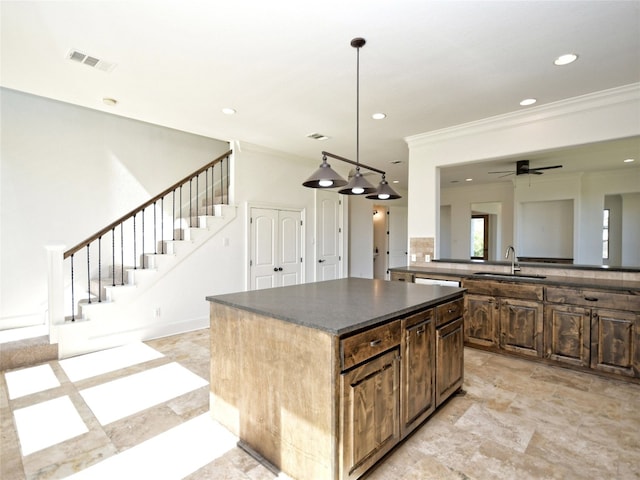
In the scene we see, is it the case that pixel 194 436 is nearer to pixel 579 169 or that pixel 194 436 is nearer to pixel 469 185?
pixel 579 169

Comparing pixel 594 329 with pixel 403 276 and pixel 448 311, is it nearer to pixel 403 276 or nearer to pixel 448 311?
pixel 448 311

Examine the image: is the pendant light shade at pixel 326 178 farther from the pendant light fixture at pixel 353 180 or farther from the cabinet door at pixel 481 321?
the cabinet door at pixel 481 321

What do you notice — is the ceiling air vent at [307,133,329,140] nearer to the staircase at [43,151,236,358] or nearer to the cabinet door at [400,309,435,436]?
the staircase at [43,151,236,358]

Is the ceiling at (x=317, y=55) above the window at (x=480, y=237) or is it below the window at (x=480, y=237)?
above

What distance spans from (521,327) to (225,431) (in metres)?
3.12

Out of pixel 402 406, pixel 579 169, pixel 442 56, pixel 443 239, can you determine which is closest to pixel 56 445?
pixel 402 406

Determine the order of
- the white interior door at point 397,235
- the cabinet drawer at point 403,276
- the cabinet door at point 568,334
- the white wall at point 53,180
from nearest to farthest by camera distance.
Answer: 1. the cabinet door at point 568,334
2. the white wall at point 53,180
3. the cabinet drawer at point 403,276
4. the white interior door at point 397,235

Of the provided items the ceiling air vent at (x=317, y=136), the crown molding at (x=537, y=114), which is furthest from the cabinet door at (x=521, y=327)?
the ceiling air vent at (x=317, y=136)

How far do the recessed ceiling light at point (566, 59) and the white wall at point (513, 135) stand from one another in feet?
2.97

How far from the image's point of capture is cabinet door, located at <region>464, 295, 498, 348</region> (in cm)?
367

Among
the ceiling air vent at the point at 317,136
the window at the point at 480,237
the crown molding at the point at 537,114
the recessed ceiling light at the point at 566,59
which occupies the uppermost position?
the ceiling air vent at the point at 317,136

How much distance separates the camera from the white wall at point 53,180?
4.18m

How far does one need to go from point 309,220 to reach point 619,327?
4.59 meters

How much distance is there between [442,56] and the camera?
263cm
